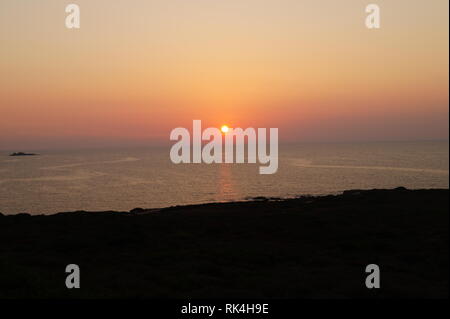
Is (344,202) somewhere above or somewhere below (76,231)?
above

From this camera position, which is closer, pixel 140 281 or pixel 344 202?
pixel 140 281

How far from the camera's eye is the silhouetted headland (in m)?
17.8

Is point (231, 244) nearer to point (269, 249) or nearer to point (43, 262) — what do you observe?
point (269, 249)

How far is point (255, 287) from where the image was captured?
18.4m

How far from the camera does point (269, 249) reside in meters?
25.6

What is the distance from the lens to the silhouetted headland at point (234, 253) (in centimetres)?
1783

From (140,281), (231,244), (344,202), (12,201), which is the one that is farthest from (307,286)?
(12,201)

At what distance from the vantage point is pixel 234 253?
24734 mm

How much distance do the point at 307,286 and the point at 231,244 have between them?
982 cm

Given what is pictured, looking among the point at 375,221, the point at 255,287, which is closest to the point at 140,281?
the point at 255,287
